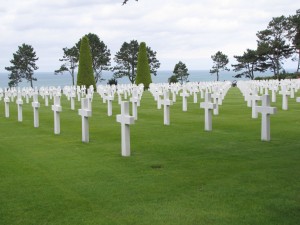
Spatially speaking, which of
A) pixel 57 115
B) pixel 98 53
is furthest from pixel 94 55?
pixel 57 115

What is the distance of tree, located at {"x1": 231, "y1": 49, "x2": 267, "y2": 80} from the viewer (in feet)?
192

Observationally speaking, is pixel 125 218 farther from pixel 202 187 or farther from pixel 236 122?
pixel 236 122

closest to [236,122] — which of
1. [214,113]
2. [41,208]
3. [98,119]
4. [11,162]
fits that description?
[214,113]

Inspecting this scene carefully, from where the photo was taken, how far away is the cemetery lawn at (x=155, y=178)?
5.13 m

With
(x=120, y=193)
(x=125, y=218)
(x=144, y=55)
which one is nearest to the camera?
Result: (x=125, y=218)

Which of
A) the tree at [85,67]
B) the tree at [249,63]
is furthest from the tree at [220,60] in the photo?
the tree at [85,67]

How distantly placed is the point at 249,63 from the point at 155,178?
5564 centimetres

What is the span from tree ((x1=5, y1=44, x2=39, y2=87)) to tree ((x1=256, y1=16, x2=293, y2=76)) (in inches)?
1070

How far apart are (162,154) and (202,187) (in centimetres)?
248

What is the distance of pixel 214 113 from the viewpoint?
15977 millimetres

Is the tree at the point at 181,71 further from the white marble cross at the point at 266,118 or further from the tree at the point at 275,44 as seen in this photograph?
the white marble cross at the point at 266,118

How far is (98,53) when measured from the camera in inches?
2297

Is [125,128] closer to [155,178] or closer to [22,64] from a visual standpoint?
[155,178]

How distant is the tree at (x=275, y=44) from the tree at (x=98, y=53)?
1770 centimetres
